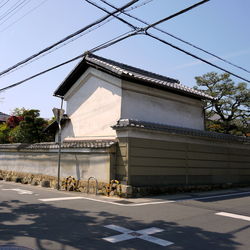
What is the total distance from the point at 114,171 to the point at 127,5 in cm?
685

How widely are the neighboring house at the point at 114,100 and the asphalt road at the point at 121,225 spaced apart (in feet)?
19.6

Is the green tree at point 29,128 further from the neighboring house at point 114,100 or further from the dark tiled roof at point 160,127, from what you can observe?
the dark tiled roof at point 160,127

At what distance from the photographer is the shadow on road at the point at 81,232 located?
4.87 m

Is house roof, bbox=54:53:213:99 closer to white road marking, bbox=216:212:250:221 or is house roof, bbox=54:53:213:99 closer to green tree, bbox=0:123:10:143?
white road marking, bbox=216:212:250:221

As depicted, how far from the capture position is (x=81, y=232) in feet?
18.4

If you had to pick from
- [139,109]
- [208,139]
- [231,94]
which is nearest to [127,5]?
[139,109]

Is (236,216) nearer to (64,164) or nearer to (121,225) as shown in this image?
(121,225)

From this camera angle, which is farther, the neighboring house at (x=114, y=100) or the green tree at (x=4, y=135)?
the green tree at (x=4, y=135)

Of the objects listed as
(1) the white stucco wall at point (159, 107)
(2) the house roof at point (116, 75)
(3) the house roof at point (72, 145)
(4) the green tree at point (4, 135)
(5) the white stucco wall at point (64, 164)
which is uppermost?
(2) the house roof at point (116, 75)

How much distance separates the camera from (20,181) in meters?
17.0

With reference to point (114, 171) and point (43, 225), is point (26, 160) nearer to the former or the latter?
point (114, 171)

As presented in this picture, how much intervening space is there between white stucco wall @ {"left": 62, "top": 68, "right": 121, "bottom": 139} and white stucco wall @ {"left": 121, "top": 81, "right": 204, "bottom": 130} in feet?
2.11

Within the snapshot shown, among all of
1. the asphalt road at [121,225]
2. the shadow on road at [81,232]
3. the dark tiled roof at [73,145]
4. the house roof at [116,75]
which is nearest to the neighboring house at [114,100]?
the house roof at [116,75]

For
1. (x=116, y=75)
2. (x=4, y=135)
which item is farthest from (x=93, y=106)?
(x=4, y=135)
